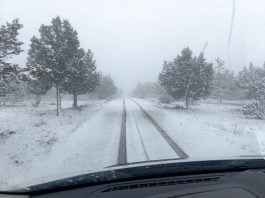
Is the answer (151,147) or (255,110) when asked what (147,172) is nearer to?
(151,147)

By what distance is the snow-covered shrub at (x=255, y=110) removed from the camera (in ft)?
177

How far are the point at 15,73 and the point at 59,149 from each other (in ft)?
25.4

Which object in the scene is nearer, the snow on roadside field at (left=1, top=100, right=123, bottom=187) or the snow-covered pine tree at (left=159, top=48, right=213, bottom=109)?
the snow on roadside field at (left=1, top=100, right=123, bottom=187)

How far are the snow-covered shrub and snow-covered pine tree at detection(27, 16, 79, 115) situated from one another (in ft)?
76.6

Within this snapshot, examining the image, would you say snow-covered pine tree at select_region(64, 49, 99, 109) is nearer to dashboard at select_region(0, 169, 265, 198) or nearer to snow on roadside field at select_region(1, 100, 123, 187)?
snow on roadside field at select_region(1, 100, 123, 187)

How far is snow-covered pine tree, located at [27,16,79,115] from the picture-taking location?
4362 cm

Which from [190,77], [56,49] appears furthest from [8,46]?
[190,77]

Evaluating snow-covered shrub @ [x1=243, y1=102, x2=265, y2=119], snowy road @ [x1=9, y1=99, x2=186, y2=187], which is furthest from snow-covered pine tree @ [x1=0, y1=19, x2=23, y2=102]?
snow-covered shrub @ [x1=243, y1=102, x2=265, y2=119]

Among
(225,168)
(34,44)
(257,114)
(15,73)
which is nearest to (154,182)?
(225,168)

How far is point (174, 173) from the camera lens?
9.77 feet

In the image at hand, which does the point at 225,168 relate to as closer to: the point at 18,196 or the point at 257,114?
the point at 18,196

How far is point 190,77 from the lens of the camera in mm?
60062

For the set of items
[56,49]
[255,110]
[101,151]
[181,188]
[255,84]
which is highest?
[56,49]

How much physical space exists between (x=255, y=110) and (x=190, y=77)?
965 cm
